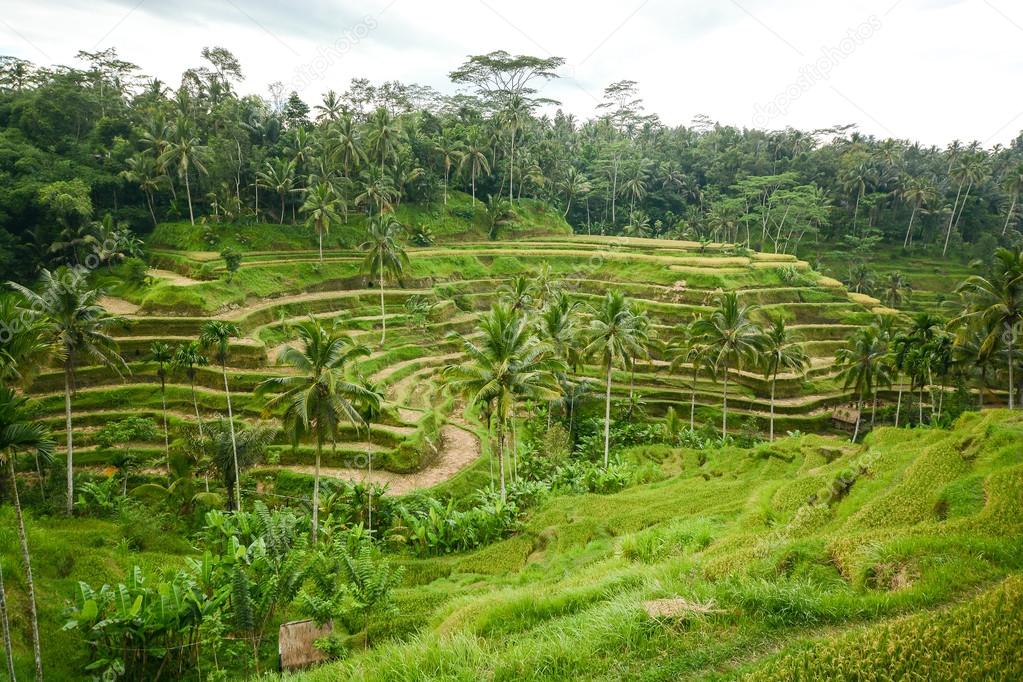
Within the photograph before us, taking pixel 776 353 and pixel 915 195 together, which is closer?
pixel 776 353

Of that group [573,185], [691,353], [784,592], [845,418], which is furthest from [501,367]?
[573,185]

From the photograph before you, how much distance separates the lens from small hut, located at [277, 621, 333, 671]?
10.6m

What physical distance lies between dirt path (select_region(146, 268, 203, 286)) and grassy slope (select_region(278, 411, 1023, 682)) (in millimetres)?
30818

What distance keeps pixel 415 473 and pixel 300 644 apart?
1254 cm

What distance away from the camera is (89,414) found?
25.7 m

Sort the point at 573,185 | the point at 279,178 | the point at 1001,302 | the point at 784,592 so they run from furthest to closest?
the point at 573,185 → the point at 279,178 → the point at 1001,302 → the point at 784,592

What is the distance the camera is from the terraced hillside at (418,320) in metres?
25.9

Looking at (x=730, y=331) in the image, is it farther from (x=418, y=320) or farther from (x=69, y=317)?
(x=69, y=317)

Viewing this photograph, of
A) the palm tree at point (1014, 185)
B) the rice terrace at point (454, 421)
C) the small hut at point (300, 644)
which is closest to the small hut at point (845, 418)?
the rice terrace at point (454, 421)

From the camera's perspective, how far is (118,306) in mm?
34219

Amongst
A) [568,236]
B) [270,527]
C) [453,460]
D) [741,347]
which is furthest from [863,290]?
[270,527]

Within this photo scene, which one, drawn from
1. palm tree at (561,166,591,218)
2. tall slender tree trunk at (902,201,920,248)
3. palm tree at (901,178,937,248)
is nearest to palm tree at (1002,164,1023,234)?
palm tree at (901,178,937,248)

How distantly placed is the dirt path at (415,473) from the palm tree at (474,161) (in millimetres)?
40405

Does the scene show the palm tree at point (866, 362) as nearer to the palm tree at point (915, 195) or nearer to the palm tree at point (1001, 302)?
the palm tree at point (1001, 302)
